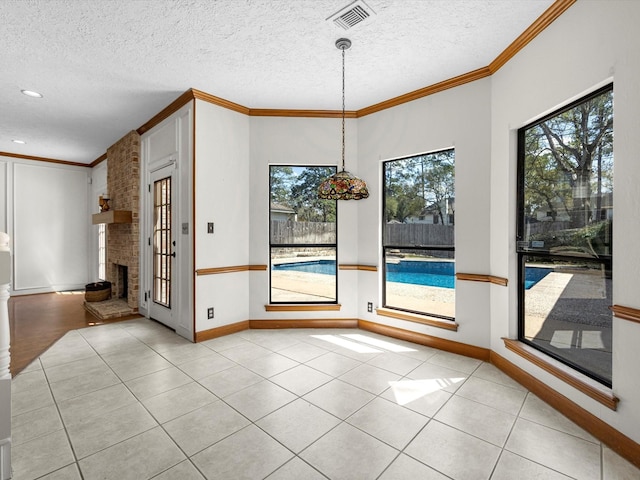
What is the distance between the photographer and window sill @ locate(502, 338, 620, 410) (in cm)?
188

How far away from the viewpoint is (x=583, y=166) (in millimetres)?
2209

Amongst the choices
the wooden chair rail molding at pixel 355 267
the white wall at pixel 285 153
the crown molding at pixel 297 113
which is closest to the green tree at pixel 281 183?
the white wall at pixel 285 153

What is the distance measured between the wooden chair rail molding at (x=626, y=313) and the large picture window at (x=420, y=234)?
5.10ft

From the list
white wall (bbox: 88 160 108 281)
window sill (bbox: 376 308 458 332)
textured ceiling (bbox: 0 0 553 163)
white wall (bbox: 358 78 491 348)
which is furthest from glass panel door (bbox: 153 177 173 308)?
white wall (bbox: 88 160 108 281)

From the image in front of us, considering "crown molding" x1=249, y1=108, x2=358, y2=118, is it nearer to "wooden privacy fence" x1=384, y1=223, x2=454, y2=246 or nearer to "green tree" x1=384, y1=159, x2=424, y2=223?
"green tree" x1=384, y1=159, x2=424, y2=223

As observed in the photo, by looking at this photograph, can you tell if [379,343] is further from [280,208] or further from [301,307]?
[280,208]

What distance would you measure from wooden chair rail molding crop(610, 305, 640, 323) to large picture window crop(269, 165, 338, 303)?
2721 mm

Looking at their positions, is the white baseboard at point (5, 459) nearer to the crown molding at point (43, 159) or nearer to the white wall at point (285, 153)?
the white wall at point (285, 153)

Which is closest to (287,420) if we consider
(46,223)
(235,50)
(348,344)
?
(348,344)

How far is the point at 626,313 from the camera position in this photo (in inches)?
69.8

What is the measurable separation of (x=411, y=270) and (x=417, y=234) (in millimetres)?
517

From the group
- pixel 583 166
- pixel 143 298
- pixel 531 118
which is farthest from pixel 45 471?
pixel 531 118

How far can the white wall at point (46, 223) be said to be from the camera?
6.09m

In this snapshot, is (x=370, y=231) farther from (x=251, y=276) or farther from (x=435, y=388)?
(x=435, y=388)
